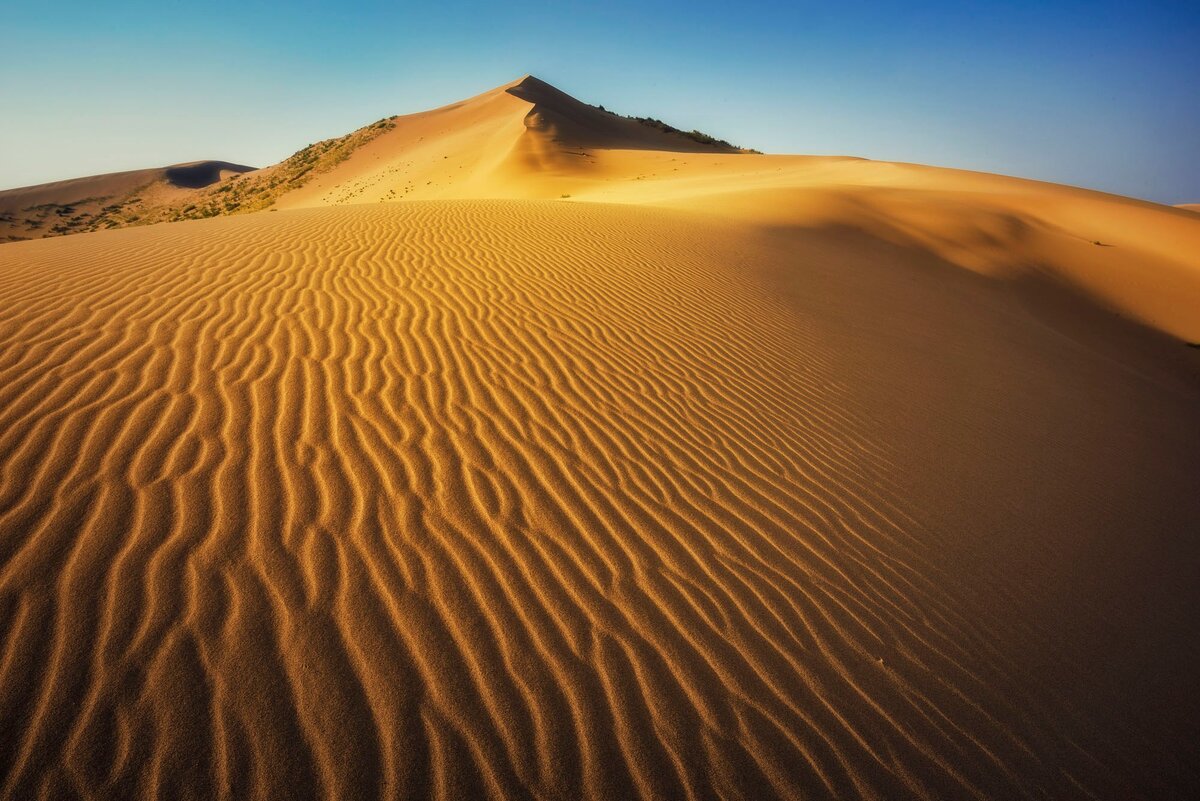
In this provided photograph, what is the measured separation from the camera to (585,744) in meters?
2.00

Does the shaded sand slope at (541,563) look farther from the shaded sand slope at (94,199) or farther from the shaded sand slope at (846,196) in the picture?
the shaded sand slope at (94,199)

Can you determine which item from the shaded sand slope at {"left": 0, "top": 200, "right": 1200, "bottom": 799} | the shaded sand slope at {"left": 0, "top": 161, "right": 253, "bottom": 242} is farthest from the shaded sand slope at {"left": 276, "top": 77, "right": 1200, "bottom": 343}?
the shaded sand slope at {"left": 0, "top": 161, "right": 253, "bottom": 242}

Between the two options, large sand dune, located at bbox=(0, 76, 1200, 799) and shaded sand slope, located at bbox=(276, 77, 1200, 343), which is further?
shaded sand slope, located at bbox=(276, 77, 1200, 343)

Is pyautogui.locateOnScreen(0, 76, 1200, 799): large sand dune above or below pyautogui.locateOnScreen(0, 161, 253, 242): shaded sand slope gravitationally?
below

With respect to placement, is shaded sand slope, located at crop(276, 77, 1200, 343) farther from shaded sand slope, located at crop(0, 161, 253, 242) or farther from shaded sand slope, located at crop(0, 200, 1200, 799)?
shaded sand slope, located at crop(0, 161, 253, 242)

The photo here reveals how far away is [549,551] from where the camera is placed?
9.30ft

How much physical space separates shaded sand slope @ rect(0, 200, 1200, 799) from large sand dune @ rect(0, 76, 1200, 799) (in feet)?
0.06

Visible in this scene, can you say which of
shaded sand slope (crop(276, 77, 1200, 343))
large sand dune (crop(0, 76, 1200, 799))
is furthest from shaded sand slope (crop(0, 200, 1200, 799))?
shaded sand slope (crop(276, 77, 1200, 343))

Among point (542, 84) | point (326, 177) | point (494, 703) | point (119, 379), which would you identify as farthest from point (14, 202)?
point (494, 703)

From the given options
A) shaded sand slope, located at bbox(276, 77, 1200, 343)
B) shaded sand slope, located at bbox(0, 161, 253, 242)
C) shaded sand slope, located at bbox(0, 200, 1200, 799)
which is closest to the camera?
shaded sand slope, located at bbox(0, 200, 1200, 799)

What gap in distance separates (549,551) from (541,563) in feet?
0.33

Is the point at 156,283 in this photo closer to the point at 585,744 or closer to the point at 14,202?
the point at 585,744

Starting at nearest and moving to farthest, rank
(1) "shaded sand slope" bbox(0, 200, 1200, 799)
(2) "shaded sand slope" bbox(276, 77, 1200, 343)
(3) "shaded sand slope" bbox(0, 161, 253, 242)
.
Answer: (1) "shaded sand slope" bbox(0, 200, 1200, 799)
(2) "shaded sand slope" bbox(276, 77, 1200, 343)
(3) "shaded sand slope" bbox(0, 161, 253, 242)

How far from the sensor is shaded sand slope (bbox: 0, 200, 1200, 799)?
1.93m
